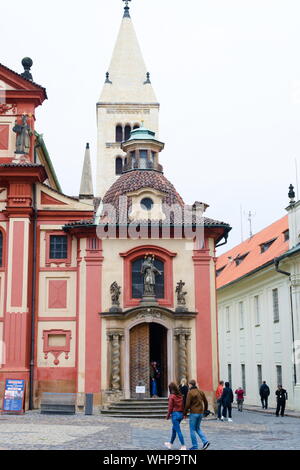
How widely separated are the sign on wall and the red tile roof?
15604 millimetres

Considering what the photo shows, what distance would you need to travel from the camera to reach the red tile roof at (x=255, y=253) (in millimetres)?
37594

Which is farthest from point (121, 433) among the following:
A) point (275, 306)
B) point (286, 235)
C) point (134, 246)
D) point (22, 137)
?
point (286, 235)

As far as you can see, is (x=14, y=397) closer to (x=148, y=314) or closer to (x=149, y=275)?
(x=148, y=314)

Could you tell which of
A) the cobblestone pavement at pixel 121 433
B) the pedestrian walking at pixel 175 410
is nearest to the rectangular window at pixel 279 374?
the cobblestone pavement at pixel 121 433

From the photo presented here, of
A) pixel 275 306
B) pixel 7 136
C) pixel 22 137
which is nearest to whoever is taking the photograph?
pixel 22 137

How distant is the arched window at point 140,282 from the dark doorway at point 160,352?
146 centimetres

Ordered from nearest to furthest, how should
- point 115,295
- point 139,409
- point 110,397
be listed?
point 139,409, point 110,397, point 115,295

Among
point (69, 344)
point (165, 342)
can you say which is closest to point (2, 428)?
point (69, 344)

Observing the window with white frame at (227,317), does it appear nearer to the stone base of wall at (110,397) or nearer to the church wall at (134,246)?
the church wall at (134,246)

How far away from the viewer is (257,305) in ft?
127

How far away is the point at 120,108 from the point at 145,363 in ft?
144

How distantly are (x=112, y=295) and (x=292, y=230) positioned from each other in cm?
1060

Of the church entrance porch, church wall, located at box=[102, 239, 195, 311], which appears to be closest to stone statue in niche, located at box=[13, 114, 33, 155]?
church wall, located at box=[102, 239, 195, 311]

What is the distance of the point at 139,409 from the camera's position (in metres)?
26.1
